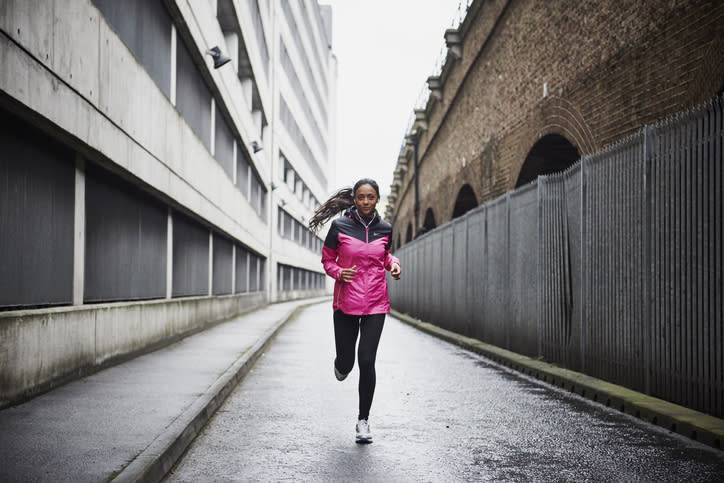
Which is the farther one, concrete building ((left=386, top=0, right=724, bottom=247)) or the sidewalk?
concrete building ((left=386, top=0, right=724, bottom=247))

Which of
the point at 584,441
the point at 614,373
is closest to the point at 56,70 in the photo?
the point at 584,441

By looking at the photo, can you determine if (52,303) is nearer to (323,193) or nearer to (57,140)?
(57,140)

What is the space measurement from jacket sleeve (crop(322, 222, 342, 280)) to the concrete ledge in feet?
9.19

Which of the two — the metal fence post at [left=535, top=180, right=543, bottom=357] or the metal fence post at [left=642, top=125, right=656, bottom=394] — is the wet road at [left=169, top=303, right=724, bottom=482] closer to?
the metal fence post at [left=642, top=125, right=656, bottom=394]

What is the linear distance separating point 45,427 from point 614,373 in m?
5.88

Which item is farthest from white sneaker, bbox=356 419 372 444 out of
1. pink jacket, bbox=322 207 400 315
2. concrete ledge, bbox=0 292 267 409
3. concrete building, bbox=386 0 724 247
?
concrete building, bbox=386 0 724 247

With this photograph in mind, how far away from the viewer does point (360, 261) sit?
585 centimetres

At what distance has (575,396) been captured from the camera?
839cm

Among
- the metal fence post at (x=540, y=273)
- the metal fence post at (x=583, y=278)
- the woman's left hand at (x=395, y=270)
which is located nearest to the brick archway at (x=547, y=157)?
the metal fence post at (x=540, y=273)

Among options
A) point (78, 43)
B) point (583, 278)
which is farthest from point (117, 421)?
point (583, 278)

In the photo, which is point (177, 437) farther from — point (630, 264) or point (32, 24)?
point (630, 264)

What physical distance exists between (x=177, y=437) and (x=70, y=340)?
3.39 meters

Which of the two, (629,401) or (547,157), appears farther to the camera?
(547,157)

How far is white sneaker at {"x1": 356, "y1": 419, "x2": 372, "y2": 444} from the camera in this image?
5.82 meters
